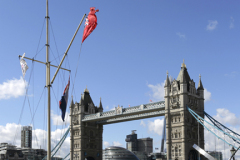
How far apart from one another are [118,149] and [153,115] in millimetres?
52689

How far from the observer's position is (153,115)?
8181 cm

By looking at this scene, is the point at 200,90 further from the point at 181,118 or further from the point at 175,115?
the point at 181,118

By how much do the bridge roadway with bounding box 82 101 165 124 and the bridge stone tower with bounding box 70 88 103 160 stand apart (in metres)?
2.20

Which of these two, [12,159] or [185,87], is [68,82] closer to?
[185,87]

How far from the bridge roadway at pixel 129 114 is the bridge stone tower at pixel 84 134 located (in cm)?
220

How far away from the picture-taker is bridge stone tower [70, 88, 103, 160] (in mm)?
94875

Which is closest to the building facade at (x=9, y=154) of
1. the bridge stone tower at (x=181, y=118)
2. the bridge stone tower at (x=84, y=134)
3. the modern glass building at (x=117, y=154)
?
the modern glass building at (x=117, y=154)

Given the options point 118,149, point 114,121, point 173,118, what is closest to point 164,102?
point 173,118

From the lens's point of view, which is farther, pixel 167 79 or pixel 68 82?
pixel 167 79

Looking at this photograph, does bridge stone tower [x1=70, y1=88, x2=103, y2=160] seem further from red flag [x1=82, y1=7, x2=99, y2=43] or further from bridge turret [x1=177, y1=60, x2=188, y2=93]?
red flag [x1=82, y1=7, x2=99, y2=43]

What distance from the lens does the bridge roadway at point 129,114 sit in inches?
3143

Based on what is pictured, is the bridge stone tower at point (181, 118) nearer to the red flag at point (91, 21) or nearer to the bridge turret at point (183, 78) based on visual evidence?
the bridge turret at point (183, 78)

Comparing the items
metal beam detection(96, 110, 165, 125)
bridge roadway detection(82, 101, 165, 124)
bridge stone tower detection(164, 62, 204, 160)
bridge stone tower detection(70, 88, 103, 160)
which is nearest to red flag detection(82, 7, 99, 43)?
bridge stone tower detection(164, 62, 204, 160)

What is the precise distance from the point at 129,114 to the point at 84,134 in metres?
16.9
